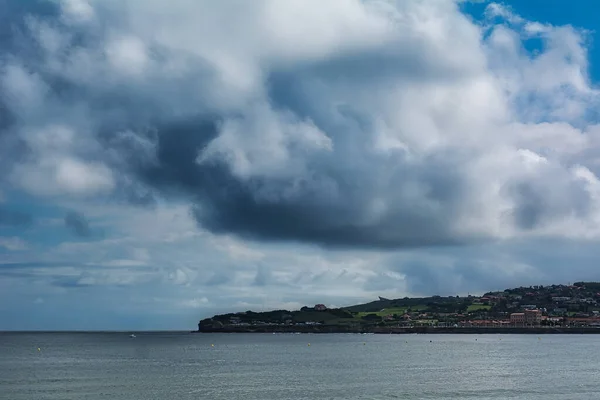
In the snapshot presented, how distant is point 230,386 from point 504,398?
1250 inches

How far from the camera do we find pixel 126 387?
80.6 meters

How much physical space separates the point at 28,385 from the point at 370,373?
152 feet

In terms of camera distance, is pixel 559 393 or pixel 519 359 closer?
pixel 559 393

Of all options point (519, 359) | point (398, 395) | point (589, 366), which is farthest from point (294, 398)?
point (519, 359)

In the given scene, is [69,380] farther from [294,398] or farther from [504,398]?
[504,398]

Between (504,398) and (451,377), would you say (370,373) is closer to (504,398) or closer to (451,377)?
(451,377)

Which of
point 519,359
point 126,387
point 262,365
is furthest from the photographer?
point 519,359

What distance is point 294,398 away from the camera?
70.1 m

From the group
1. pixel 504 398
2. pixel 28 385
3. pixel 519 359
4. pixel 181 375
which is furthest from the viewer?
pixel 519 359

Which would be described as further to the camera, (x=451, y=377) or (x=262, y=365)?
(x=262, y=365)

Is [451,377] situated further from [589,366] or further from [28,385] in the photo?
[28,385]

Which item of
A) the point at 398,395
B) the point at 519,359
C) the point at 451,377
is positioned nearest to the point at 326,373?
the point at 451,377

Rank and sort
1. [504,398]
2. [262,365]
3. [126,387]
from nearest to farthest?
[504,398] → [126,387] → [262,365]

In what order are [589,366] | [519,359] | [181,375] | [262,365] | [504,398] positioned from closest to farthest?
1. [504,398]
2. [181,375]
3. [589,366]
4. [262,365]
5. [519,359]
